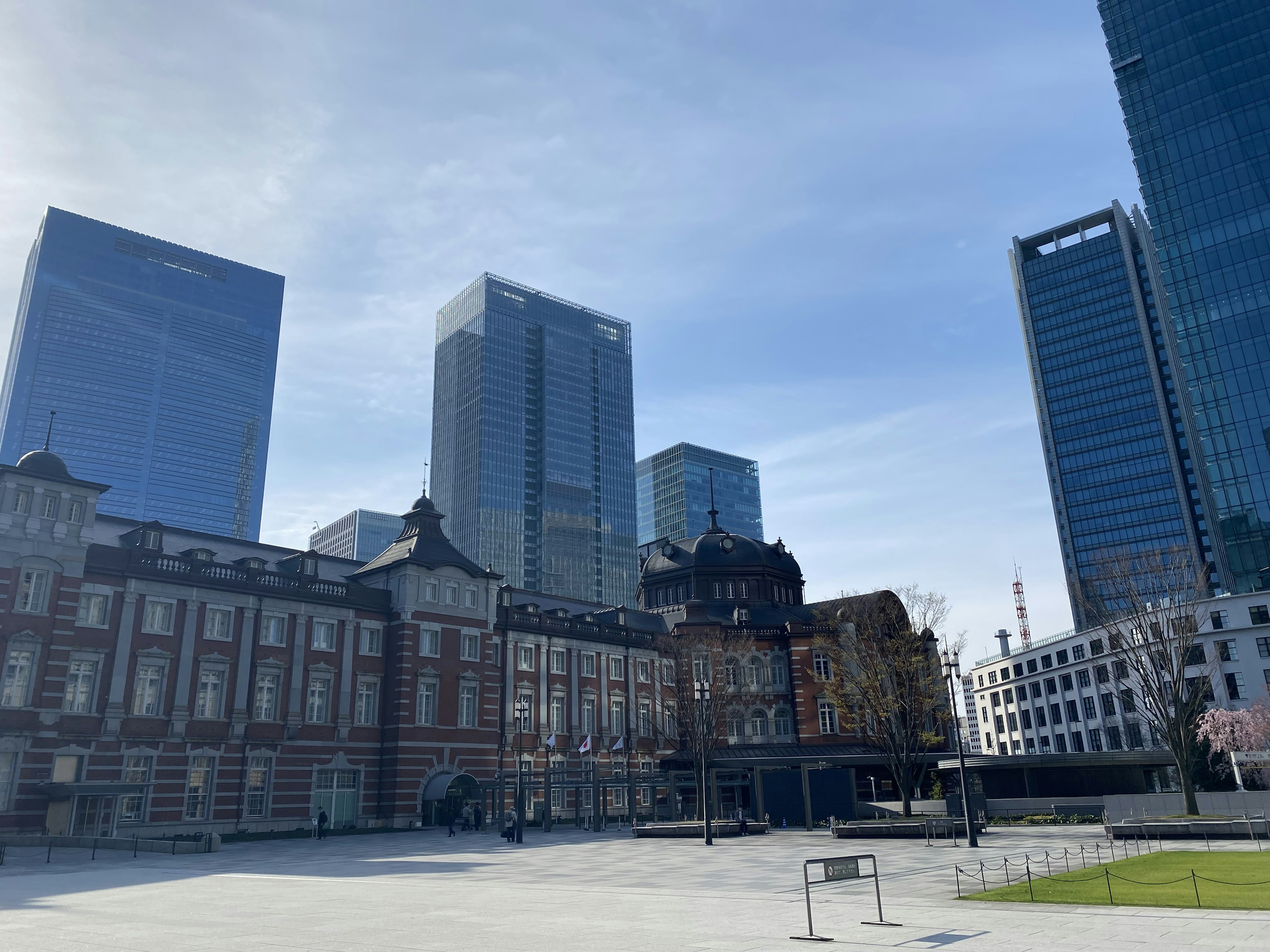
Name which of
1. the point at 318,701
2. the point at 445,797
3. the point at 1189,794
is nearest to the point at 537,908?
the point at 1189,794

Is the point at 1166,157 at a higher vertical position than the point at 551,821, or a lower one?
higher

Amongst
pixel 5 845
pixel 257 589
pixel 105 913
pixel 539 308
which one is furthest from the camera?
pixel 539 308

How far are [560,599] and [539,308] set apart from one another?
4824 inches

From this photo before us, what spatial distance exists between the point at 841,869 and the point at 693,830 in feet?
100

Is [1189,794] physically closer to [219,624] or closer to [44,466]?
[219,624]

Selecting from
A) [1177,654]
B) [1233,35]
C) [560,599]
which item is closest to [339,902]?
[1177,654]

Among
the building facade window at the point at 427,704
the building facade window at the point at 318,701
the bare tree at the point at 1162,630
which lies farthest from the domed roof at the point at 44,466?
the bare tree at the point at 1162,630

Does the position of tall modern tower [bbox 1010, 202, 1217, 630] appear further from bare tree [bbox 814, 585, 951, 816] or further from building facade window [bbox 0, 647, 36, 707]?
building facade window [bbox 0, 647, 36, 707]

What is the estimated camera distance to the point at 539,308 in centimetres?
19000

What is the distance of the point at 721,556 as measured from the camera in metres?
82.3

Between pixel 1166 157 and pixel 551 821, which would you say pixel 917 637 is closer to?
pixel 551 821

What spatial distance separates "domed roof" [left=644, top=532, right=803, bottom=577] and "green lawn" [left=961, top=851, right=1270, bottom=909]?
5504 cm

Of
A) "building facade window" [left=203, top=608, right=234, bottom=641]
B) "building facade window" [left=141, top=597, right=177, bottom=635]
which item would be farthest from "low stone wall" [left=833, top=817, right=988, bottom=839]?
"building facade window" [left=141, top=597, right=177, bottom=635]

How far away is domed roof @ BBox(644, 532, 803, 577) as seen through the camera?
269ft
